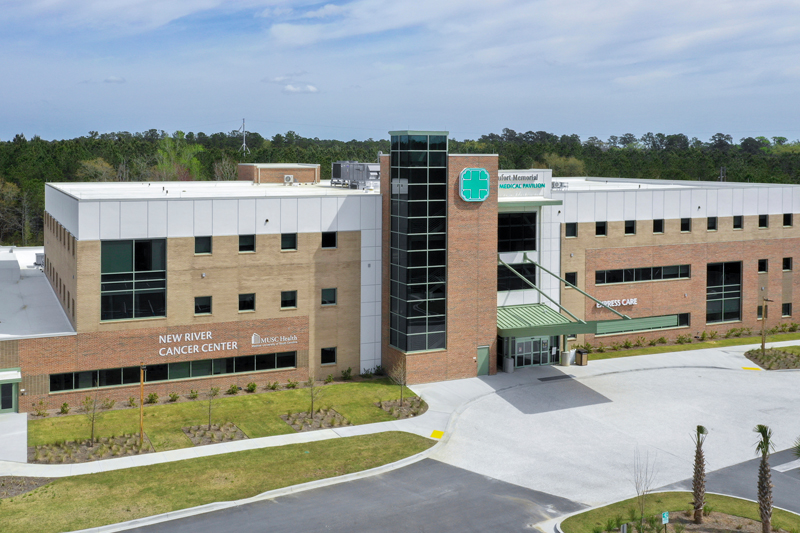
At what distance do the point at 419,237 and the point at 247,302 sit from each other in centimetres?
1059

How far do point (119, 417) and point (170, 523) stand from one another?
40.9ft

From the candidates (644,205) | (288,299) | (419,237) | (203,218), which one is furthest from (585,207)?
(203,218)

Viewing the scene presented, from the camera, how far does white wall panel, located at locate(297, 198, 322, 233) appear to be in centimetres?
4606

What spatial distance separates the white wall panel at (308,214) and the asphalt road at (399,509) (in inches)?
681

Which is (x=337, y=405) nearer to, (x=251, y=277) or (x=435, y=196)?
(x=251, y=277)

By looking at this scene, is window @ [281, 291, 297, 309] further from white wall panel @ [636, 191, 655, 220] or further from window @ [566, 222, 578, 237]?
white wall panel @ [636, 191, 655, 220]

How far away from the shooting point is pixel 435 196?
151 ft

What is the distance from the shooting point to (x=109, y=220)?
41.3 metres

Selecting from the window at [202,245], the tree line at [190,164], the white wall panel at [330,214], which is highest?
the tree line at [190,164]

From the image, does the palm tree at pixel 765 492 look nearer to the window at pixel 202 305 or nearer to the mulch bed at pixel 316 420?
the mulch bed at pixel 316 420

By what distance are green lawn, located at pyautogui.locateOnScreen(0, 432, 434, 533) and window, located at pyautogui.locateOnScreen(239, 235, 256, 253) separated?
1286 centimetres

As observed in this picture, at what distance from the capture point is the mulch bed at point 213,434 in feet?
123

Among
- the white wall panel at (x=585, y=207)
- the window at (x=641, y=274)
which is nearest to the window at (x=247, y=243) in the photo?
the white wall panel at (x=585, y=207)

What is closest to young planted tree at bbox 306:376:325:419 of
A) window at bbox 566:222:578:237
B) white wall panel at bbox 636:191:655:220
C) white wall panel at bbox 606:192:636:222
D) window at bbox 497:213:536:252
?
window at bbox 497:213:536:252
